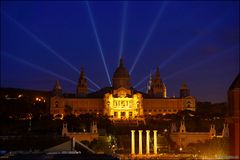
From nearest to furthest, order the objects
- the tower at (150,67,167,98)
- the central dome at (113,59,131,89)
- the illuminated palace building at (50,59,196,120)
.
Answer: the illuminated palace building at (50,59,196,120), the central dome at (113,59,131,89), the tower at (150,67,167,98)

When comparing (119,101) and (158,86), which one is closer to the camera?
(119,101)

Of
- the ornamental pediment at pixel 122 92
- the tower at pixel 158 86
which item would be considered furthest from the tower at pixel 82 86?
the tower at pixel 158 86

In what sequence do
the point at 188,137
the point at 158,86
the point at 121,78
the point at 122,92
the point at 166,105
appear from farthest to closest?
1. the point at 158,86
2. the point at 121,78
3. the point at 166,105
4. the point at 122,92
5. the point at 188,137

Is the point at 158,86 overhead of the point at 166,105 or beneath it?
overhead

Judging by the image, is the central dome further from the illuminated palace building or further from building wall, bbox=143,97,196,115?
building wall, bbox=143,97,196,115

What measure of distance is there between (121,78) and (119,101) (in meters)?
6.59

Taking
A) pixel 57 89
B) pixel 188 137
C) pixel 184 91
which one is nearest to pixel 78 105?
pixel 57 89

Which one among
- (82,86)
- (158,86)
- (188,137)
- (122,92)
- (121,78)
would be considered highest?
(121,78)

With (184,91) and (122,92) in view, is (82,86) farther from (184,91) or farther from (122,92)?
(184,91)

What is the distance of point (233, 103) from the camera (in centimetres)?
1168

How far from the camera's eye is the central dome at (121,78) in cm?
11177

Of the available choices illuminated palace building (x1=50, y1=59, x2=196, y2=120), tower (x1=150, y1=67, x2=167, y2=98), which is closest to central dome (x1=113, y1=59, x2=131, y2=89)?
illuminated palace building (x1=50, y1=59, x2=196, y2=120)

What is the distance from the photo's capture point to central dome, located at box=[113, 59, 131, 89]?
111769mm

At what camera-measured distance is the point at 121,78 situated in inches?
4400
